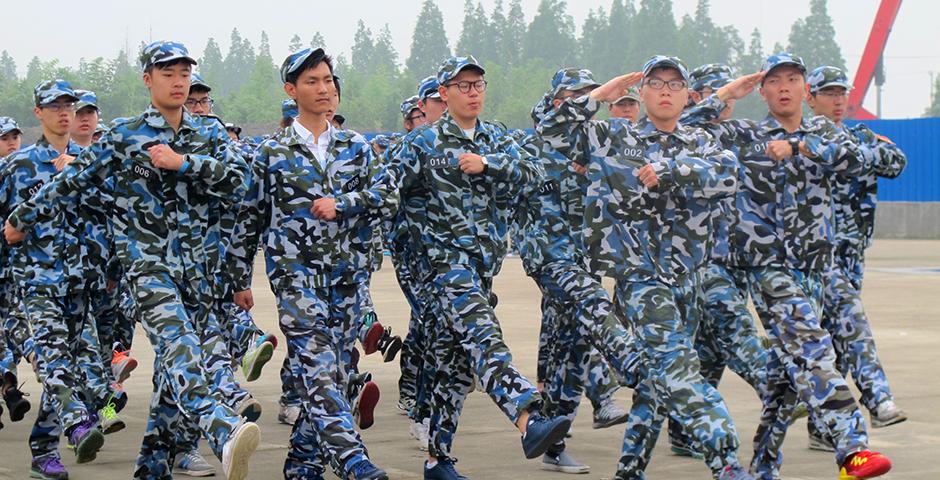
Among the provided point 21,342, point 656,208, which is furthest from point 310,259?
point 21,342

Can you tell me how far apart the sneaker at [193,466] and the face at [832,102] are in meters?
3.99

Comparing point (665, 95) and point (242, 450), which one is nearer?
point (242, 450)

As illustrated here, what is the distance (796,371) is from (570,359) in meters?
1.78

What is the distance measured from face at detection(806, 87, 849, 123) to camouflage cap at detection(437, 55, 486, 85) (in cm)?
204

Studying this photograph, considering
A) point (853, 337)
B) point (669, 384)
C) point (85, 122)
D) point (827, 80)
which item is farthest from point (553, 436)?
point (85, 122)

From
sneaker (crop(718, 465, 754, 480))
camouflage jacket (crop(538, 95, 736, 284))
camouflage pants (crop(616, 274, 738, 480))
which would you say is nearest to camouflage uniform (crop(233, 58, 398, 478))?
camouflage jacket (crop(538, 95, 736, 284))

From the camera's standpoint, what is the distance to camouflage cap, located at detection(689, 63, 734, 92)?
9906 mm

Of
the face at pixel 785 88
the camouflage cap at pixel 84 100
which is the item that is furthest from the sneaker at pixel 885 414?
the camouflage cap at pixel 84 100

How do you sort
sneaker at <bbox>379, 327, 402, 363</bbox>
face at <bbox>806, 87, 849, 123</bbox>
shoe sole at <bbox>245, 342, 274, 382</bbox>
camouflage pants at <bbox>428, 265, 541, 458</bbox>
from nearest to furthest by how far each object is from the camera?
camouflage pants at <bbox>428, 265, 541, 458</bbox>, face at <bbox>806, 87, 849, 123</bbox>, shoe sole at <bbox>245, 342, 274, 382</bbox>, sneaker at <bbox>379, 327, 402, 363</bbox>

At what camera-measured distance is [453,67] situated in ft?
27.8

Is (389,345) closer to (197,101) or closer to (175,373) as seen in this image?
(197,101)

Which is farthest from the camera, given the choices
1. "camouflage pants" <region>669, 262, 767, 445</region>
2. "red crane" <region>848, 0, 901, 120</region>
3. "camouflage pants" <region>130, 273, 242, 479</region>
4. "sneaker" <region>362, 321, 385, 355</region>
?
"red crane" <region>848, 0, 901, 120</region>

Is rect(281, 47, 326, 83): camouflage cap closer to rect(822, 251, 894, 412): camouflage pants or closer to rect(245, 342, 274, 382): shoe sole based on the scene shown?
rect(822, 251, 894, 412): camouflage pants

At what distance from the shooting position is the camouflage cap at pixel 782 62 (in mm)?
8211
